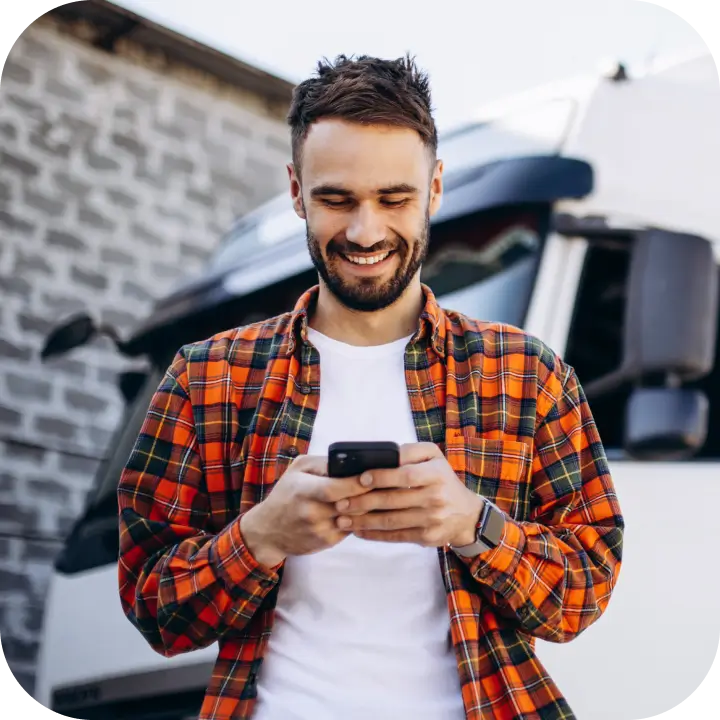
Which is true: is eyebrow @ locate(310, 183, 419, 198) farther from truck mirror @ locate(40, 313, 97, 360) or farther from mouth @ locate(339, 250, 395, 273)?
truck mirror @ locate(40, 313, 97, 360)

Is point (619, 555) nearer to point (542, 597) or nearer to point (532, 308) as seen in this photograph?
point (542, 597)

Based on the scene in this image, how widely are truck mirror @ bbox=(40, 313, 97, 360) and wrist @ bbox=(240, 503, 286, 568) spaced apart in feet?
8.44

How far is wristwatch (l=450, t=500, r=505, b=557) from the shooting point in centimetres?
133

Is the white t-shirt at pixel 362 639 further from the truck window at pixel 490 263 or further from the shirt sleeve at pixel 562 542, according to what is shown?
the truck window at pixel 490 263

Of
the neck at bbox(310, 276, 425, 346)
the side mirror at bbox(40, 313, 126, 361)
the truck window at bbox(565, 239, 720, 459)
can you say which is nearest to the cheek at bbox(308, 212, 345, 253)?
the neck at bbox(310, 276, 425, 346)

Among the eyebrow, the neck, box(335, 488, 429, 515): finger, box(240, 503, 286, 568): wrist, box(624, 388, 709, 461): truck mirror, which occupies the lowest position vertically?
box(240, 503, 286, 568): wrist

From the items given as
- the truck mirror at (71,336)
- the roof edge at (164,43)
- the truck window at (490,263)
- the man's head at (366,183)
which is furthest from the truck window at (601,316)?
the roof edge at (164,43)

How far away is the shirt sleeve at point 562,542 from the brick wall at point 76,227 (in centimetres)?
400

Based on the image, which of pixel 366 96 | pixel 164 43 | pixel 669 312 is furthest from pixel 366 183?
pixel 164 43

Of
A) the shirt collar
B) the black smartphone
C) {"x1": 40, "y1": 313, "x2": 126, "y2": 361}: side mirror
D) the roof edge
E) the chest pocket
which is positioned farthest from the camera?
the roof edge

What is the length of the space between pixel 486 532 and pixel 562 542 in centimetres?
16

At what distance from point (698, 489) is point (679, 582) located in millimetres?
249

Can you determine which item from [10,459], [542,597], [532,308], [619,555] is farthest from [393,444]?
[10,459]

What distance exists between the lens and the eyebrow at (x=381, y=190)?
1503 millimetres
